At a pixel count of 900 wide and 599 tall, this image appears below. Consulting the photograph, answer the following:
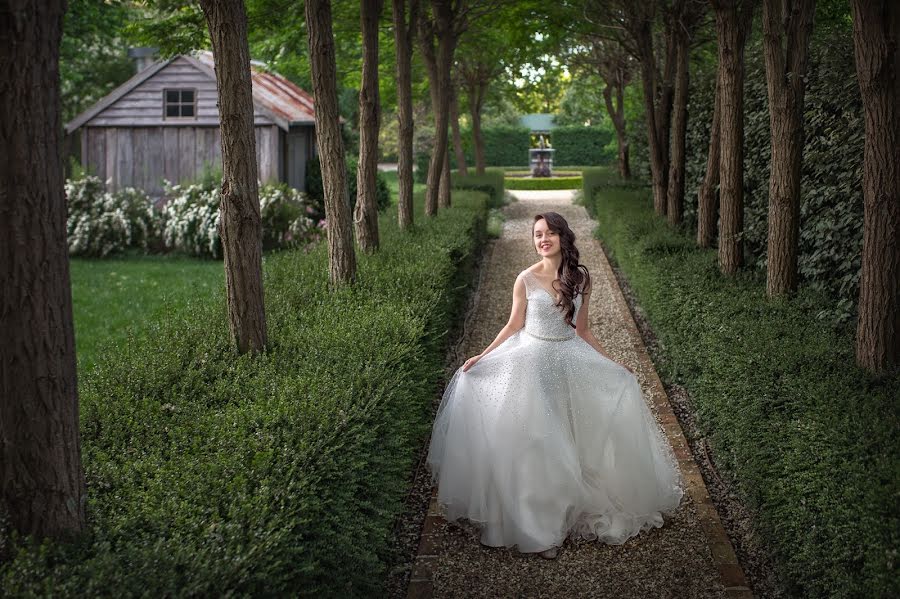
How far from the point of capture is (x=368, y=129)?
1125 centimetres

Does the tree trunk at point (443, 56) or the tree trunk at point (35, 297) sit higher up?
the tree trunk at point (443, 56)

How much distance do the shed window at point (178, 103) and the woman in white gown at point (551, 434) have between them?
18800 millimetres

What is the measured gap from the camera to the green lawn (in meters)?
11.0

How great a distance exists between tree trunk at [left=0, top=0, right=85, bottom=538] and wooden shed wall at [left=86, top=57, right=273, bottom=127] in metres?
19.9

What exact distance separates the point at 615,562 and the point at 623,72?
2391cm

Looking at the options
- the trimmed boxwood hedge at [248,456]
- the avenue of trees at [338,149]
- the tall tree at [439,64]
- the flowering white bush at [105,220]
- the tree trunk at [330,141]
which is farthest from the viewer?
the flowering white bush at [105,220]

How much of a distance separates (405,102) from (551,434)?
31.2ft

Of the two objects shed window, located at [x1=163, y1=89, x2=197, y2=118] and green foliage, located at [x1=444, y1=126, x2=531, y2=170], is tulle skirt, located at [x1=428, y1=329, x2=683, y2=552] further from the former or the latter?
green foliage, located at [x1=444, y1=126, x2=531, y2=170]

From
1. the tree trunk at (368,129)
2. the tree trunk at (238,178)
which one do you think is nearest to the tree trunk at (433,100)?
the tree trunk at (368,129)

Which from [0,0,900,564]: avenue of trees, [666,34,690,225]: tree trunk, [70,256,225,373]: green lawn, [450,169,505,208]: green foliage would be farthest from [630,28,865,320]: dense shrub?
[450,169,505,208]: green foliage

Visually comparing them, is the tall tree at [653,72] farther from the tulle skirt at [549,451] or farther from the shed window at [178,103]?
the tulle skirt at [549,451]

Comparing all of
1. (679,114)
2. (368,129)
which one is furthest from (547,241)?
(679,114)

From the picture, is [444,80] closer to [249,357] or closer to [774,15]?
[774,15]

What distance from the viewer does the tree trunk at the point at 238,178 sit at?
6453 millimetres
